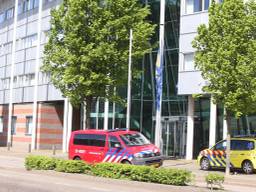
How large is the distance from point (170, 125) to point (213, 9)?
14490 millimetres

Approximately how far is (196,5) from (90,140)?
44.2 ft

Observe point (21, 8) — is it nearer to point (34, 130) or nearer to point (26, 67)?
point (26, 67)

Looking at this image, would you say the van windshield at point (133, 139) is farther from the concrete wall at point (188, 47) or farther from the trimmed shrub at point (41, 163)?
the concrete wall at point (188, 47)

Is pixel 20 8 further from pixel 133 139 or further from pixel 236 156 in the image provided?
pixel 236 156

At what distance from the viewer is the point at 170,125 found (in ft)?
125

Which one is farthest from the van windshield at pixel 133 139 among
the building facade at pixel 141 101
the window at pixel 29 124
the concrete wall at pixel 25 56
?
the window at pixel 29 124

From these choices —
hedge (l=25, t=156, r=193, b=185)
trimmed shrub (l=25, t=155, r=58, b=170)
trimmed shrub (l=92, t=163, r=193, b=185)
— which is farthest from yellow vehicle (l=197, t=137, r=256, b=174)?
trimmed shrub (l=25, t=155, r=58, b=170)

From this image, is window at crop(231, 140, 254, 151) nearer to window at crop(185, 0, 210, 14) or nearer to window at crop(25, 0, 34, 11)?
window at crop(185, 0, 210, 14)

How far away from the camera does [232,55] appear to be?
24.0 m

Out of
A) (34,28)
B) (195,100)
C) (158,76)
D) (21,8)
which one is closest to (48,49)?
(158,76)

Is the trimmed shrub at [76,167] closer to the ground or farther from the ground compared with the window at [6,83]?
closer to the ground

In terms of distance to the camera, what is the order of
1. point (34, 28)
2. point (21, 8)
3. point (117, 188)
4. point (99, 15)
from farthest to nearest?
point (21, 8) → point (34, 28) → point (99, 15) → point (117, 188)

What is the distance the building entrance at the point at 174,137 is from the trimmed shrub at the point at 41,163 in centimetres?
1580

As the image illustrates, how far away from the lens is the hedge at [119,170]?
16.8 metres
